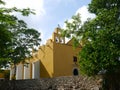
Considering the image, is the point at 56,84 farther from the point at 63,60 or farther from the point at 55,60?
the point at 63,60

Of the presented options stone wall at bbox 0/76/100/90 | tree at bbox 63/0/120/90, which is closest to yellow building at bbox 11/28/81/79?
stone wall at bbox 0/76/100/90

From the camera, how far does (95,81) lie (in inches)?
674

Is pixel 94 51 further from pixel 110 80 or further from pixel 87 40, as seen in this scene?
pixel 110 80

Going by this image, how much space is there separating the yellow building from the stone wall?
858 cm

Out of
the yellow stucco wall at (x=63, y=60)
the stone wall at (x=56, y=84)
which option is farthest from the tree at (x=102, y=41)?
the yellow stucco wall at (x=63, y=60)

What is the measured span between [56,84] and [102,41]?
512 centimetres

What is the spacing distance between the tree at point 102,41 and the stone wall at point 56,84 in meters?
1.54

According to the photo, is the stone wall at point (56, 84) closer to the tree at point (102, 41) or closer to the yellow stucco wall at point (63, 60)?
the tree at point (102, 41)

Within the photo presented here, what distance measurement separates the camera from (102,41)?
15117mm

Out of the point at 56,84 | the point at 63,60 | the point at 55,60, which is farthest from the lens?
the point at 63,60

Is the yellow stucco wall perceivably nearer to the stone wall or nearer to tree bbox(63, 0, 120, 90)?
the stone wall

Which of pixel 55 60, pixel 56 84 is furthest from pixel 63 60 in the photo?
pixel 56 84

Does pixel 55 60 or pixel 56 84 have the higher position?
pixel 55 60

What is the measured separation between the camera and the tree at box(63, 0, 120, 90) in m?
14.9
